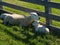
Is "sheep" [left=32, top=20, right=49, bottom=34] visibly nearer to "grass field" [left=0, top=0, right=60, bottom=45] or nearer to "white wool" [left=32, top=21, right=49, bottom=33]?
"white wool" [left=32, top=21, right=49, bottom=33]

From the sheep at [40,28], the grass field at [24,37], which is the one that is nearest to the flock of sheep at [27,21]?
the sheep at [40,28]

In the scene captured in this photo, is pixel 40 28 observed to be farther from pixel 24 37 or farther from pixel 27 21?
pixel 27 21

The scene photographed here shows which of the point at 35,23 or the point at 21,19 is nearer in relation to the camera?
the point at 35,23

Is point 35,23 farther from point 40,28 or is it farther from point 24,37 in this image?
point 24,37

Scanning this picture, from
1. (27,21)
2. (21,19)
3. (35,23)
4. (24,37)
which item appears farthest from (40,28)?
(21,19)

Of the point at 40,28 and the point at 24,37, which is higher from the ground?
the point at 40,28

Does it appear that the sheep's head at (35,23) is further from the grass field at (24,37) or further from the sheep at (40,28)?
the grass field at (24,37)

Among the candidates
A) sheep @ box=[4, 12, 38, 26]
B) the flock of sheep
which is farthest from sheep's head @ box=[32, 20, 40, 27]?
sheep @ box=[4, 12, 38, 26]

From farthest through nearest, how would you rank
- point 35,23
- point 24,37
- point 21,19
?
point 21,19, point 35,23, point 24,37

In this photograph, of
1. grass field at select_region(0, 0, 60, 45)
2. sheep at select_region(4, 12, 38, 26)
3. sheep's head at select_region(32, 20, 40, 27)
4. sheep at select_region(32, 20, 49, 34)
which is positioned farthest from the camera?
sheep at select_region(4, 12, 38, 26)

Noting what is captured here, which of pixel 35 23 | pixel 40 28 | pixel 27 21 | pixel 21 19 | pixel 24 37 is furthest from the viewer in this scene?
pixel 21 19

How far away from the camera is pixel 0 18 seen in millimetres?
7980

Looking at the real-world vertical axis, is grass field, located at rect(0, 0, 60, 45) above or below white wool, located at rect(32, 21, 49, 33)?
below

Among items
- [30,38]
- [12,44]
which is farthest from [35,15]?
[12,44]
